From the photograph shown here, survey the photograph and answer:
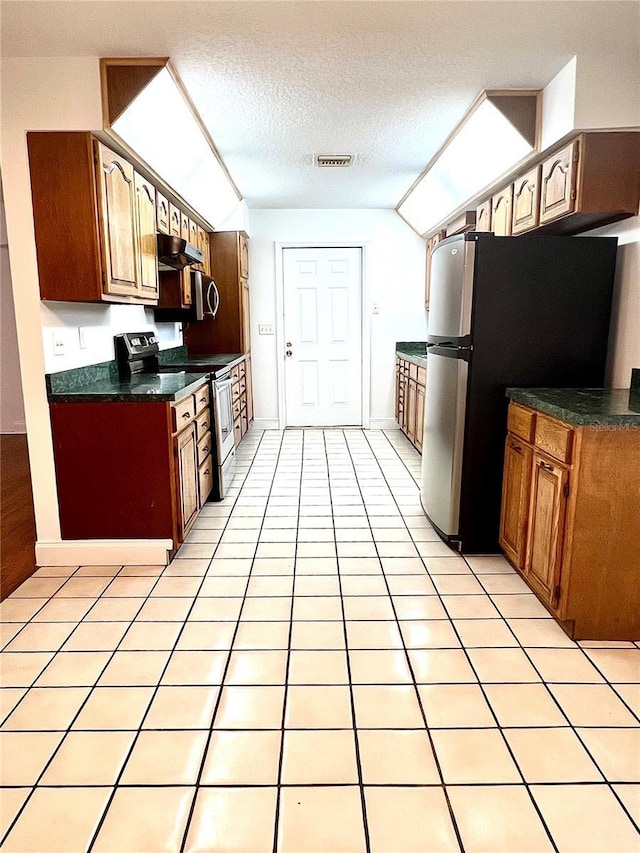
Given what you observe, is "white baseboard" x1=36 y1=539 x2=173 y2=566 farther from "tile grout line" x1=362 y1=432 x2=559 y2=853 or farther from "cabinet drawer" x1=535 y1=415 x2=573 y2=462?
"cabinet drawer" x1=535 y1=415 x2=573 y2=462

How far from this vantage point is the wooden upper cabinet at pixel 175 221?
3965 millimetres

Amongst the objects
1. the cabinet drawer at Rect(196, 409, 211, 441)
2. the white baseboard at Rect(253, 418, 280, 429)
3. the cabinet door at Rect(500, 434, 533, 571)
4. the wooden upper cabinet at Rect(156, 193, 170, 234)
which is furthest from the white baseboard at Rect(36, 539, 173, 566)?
the white baseboard at Rect(253, 418, 280, 429)

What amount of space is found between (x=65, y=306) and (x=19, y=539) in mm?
1313

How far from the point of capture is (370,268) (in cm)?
610

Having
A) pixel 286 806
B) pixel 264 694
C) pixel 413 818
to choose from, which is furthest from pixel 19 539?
pixel 413 818

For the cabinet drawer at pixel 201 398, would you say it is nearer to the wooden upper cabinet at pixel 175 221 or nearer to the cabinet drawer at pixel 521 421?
the wooden upper cabinet at pixel 175 221

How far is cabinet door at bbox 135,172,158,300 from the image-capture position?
125 inches

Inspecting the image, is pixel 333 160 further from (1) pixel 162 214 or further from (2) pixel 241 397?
(2) pixel 241 397


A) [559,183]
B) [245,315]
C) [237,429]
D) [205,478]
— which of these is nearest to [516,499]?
[559,183]

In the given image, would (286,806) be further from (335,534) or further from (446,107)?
(446,107)

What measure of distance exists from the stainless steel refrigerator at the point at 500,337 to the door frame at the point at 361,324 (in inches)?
127

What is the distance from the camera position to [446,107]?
123 inches

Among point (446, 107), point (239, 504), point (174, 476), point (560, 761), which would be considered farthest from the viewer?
point (239, 504)

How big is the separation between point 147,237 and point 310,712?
8.92 ft
